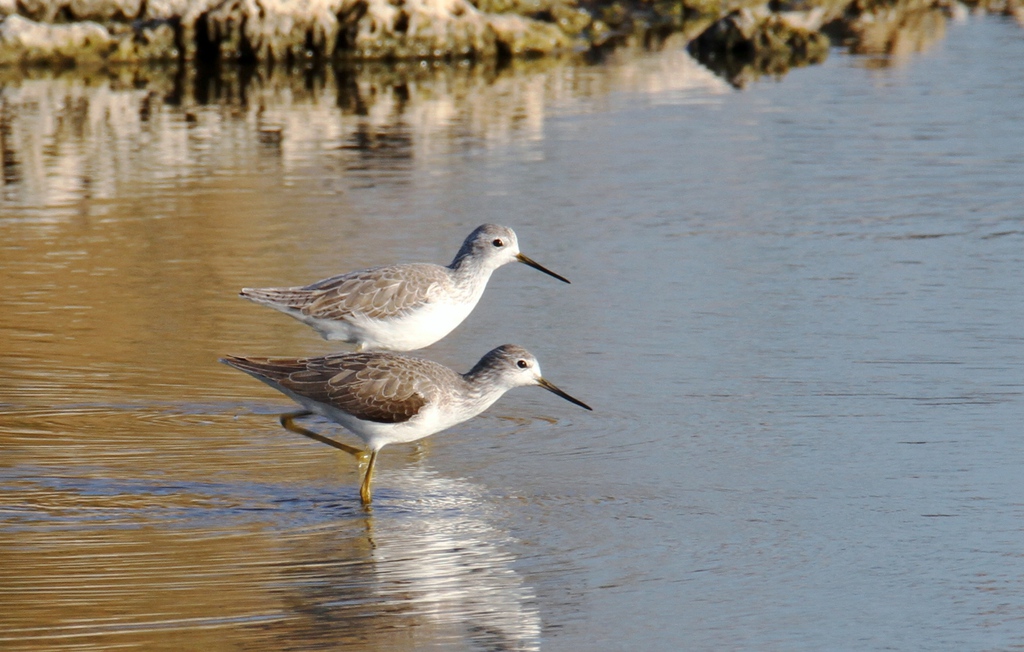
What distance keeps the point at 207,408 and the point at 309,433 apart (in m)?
1.03

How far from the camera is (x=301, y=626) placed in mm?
6547

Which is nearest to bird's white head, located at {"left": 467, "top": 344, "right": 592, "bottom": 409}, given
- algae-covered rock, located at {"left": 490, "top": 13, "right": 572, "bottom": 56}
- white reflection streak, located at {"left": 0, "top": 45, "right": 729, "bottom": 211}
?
white reflection streak, located at {"left": 0, "top": 45, "right": 729, "bottom": 211}

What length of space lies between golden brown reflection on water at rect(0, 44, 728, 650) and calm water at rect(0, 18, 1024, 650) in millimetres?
29

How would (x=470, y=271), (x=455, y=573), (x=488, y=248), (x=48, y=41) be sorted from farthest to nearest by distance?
(x=48, y=41)
(x=488, y=248)
(x=470, y=271)
(x=455, y=573)

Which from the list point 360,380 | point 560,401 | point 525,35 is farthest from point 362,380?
point 525,35

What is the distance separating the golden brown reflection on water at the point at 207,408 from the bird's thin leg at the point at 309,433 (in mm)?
107

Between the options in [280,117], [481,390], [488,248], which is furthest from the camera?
[280,117]

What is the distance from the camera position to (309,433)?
9086 millimetres

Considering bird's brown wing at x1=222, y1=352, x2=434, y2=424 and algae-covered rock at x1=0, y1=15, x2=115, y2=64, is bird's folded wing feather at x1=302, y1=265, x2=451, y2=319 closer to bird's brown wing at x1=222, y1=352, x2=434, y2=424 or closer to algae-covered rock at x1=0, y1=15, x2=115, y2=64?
bird's brown wing at x1=222, y1=352, x2=434, y2=424

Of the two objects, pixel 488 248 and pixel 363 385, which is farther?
pixel 488 248

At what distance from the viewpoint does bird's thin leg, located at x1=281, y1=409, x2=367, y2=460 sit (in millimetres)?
9000

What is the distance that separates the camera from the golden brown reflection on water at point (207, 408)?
6.75m

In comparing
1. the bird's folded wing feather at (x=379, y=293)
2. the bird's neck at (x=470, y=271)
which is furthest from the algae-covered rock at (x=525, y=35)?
the bird's folded wing feather at (x=379, y=293)

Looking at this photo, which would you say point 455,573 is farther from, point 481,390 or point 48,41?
point 48,41
